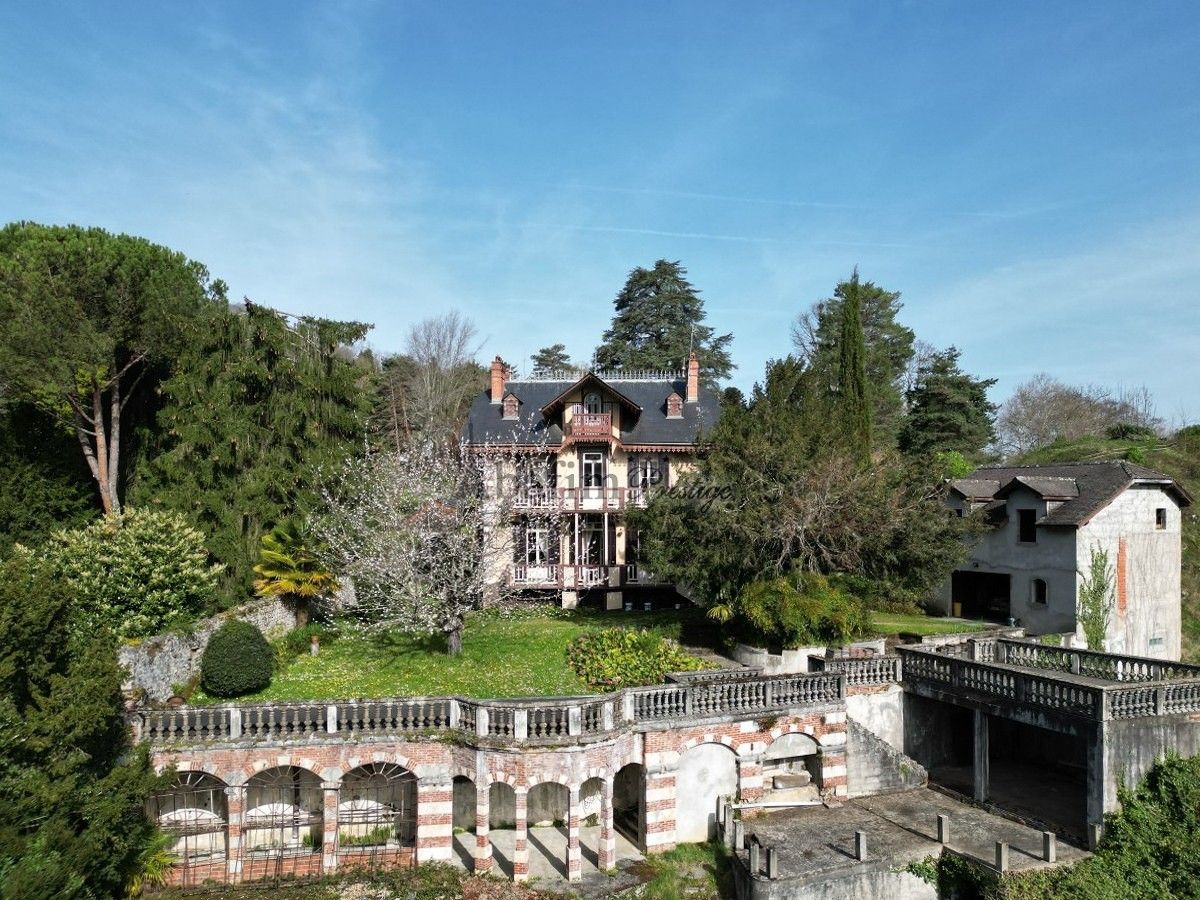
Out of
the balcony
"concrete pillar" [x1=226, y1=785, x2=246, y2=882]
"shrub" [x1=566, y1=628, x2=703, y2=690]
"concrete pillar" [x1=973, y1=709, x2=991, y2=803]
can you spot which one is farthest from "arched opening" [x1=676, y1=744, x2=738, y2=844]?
the balcony

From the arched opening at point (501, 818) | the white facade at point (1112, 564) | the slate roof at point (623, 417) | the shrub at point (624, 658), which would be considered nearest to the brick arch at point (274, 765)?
the arched opening at point (501, 818)

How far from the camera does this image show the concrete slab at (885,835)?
1755cm

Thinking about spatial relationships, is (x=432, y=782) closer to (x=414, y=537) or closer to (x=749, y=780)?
(x=749, y=780)

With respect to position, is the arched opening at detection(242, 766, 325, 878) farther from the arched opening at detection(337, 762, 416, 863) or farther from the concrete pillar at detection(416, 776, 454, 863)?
the concrete pillar at detection(416, 776, 454, 863)

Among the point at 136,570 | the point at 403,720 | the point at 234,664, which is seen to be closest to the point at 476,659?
the point at 403,720

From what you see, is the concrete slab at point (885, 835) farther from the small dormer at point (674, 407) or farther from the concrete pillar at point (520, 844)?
the small dormer at point (674, 407)

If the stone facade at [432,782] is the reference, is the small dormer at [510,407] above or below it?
above

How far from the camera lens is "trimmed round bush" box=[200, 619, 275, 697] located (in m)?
21.9

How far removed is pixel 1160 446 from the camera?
49.5 m

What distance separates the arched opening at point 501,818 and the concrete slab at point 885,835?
596cm

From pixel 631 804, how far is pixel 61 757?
13.5 meters

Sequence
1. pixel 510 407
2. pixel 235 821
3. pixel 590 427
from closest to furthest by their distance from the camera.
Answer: pixel 235 821, pixel 590 427, pixel 510 407

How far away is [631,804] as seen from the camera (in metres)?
20.8

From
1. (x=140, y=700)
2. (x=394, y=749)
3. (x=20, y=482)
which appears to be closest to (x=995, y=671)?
(x=394, y=749)
